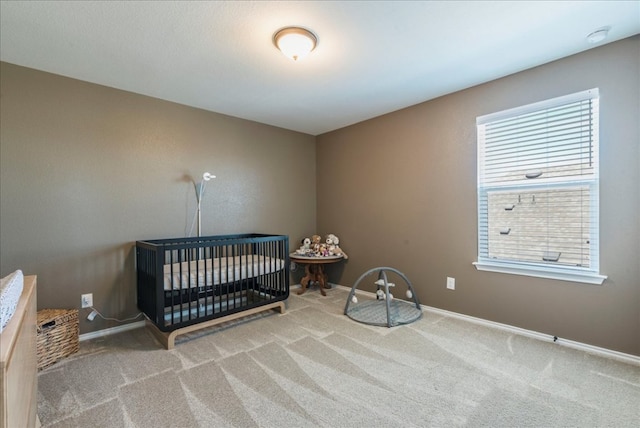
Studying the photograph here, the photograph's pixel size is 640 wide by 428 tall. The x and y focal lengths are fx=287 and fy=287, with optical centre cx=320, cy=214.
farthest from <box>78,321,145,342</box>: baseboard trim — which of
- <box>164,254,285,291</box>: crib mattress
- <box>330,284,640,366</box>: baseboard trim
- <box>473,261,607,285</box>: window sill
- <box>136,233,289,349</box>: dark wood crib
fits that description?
<box>473,261,607,285</box>: window sill

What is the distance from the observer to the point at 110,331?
262 cm

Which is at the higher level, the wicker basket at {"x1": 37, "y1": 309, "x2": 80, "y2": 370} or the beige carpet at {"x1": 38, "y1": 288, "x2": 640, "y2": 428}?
the wicker basket at {"x1": 37, "y1": 309, "x2": 80, "y2": 370}

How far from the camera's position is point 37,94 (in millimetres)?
2348

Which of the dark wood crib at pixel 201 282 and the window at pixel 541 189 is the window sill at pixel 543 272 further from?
the dark wood crib at pixel 201 282

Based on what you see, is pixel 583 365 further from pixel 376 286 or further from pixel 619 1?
pixel 619 1

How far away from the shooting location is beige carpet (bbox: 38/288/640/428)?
1507 mm

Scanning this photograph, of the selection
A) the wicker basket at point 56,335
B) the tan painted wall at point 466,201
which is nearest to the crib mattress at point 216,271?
the wicker basket at point 56,335

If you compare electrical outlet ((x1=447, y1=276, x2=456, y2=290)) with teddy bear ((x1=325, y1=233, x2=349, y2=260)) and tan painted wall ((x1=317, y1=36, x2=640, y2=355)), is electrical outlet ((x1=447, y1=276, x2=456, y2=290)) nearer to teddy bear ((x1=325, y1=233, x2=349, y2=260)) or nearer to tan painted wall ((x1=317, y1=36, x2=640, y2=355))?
tan painted wall ((x1=317, y1=36, x2=640, y2=355))

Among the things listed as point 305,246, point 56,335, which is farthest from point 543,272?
point 56,335

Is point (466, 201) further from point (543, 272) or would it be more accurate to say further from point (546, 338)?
point (546, 338)

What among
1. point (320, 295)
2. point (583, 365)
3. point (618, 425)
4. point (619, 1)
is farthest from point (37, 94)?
point (583, 365)

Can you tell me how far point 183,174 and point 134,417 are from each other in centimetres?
224

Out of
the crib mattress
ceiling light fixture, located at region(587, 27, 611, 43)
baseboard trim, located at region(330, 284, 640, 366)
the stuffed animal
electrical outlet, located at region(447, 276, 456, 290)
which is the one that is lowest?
baseboard trim, located at region(330, 284, 640, 366)

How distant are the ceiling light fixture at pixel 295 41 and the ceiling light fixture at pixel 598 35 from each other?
6.22ft
